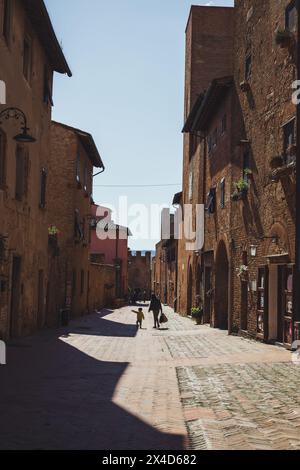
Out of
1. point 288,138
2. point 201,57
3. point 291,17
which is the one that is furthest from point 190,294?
point 291,17

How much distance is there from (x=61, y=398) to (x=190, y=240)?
23.8m

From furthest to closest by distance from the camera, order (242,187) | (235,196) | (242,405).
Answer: (235,196)
(242,187)
(242,405)

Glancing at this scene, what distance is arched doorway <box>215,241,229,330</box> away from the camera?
22.9 metres

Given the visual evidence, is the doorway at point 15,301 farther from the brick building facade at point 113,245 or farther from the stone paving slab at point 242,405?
the brick building facade at point 113,245

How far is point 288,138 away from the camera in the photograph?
584 inches

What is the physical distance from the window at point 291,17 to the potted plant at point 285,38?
0.57ft

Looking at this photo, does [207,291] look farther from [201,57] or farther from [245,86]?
[201,57]

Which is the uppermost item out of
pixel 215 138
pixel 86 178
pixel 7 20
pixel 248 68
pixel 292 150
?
pixel 248 68

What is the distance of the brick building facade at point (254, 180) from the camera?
14.8 metres

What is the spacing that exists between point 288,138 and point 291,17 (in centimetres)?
285

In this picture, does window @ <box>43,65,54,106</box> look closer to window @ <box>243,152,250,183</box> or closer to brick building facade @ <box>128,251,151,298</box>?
window @ <box>243,152,250,183</box>

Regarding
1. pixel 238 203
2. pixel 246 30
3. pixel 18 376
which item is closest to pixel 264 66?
pixel 246 30

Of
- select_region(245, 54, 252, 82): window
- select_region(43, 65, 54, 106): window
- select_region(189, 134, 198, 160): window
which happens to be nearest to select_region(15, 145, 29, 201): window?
select_region(43, 65, 54, 106): window

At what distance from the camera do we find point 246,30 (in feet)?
62.8
